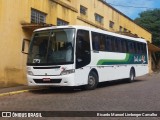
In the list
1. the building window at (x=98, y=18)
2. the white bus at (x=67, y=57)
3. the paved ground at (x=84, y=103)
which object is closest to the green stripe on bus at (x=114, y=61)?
the white bus at (x=67, y=57)

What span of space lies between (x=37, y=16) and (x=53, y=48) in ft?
22.1

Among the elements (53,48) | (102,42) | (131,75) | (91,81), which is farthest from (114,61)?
(53,48)

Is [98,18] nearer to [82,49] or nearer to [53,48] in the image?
[82,49]

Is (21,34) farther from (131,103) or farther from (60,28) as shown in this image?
(131,103)

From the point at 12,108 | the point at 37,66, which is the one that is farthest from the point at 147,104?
the point at 37,66

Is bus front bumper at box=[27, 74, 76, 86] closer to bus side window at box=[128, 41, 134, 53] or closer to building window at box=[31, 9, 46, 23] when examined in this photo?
building window at box=[31, 9, 46, 23]

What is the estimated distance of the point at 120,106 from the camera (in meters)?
12.5

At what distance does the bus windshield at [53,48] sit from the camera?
1661cm

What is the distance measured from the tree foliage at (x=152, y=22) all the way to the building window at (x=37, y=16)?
43.0m

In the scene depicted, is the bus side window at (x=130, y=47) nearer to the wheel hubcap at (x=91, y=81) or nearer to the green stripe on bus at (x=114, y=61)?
the green stripe on bus at (x=114, y=61)

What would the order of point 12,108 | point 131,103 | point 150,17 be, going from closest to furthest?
point 12,108, point 131,103, point 150,17

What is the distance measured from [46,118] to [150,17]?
5972cm

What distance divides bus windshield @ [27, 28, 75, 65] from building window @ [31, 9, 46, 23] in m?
5.36

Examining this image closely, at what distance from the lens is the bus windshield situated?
16609 millimetres
